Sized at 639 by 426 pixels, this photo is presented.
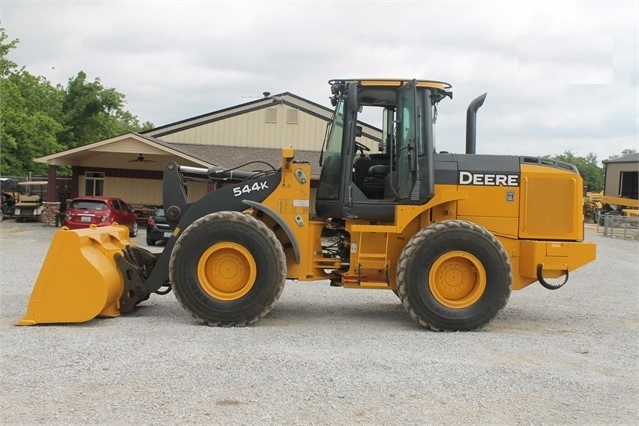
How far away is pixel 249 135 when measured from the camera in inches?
1131

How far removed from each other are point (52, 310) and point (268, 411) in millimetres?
3608

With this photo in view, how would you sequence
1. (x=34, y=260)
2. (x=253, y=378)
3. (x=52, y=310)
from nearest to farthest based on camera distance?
(x=253, y=378)
(x=52, y=310)
(x=34, y=260)

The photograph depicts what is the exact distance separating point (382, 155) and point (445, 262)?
1.64 m

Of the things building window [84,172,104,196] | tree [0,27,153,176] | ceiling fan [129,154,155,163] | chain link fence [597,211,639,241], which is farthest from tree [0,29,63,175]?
chain link fence [597,211,639,241]

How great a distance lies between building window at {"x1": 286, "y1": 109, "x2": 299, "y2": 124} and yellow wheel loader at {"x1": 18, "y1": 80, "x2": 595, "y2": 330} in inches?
803

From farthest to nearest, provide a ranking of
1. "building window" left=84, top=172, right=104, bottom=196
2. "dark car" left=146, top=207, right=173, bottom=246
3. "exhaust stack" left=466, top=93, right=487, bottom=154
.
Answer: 1. "building window" left=84, top=172, right=104, bottom=196
2. "dark car" left=146, top=207, right=173, bottom=246
3. "exhaust stack" left=466, top=93, right=487, bottom=154

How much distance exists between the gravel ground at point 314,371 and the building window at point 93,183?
866 inches

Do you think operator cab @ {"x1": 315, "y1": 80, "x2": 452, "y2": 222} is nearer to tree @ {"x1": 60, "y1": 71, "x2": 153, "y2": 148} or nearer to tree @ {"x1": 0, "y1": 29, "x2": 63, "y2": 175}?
tree @ {"x1": 0, "y1": 29, "x2": 63, "y2": 175}

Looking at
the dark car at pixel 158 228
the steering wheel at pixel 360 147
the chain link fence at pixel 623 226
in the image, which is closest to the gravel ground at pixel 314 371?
the steering wheel at pixel 360 147

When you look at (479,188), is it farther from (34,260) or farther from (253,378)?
(34,260)

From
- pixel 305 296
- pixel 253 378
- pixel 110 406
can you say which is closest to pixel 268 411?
pixel 253 378

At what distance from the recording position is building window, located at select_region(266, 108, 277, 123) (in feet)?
94.4

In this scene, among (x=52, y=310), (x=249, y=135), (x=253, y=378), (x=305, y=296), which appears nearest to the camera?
(x=253, y=378)

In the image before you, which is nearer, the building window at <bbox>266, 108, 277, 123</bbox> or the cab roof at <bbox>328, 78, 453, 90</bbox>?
the cab roof at <bbox>328, 78, 453, 90</bbox>
